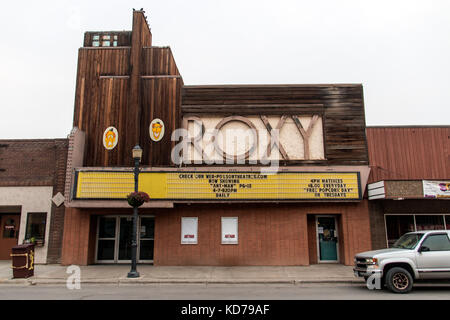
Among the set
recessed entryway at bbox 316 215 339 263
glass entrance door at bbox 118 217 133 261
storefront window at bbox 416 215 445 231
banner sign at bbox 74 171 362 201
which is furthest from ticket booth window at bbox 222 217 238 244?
storefront window at bbox 416 215 445 231

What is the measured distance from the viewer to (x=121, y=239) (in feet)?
57.1

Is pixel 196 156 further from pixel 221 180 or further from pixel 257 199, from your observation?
pixel 257 199

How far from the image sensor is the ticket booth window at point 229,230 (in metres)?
16.7

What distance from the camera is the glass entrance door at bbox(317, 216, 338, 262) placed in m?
17.3

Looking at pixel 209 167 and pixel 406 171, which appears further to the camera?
pixel 406 171

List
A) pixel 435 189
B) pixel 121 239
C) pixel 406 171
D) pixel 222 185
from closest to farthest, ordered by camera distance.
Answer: pixel 435 189 → pixel 222 185 → pixel 406 171 → pixel 121 239

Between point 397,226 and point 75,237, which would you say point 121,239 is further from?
point 397,226

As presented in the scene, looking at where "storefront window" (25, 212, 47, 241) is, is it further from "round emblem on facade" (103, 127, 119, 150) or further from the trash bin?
"round emblem on facade" (103, 127, 119, 150)

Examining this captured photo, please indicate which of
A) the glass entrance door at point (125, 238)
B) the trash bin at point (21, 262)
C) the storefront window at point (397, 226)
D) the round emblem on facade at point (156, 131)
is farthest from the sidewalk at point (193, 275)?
the round emblem on facade at point (156, 131)

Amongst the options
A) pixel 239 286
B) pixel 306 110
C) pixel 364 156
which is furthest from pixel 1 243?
pixel 364 156

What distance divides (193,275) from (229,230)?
11.1 ft

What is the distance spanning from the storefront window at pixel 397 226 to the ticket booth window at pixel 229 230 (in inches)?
297

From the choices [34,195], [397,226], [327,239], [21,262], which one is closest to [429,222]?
[397,226]

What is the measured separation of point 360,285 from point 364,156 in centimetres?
702
